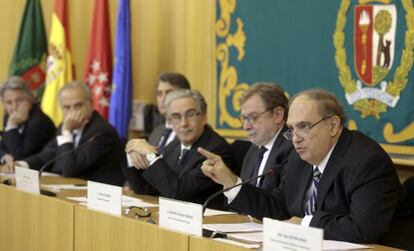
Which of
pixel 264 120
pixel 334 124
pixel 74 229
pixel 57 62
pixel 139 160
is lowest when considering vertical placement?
pixel 74 229

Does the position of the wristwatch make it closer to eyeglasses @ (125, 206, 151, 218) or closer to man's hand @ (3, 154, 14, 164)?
eyeglasses @ (125, 206, 151, 218)

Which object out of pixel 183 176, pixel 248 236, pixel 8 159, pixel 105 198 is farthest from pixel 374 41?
pixel 8 159

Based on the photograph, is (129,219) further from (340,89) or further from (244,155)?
(340,89)

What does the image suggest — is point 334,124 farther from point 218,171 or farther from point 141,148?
point 141,148

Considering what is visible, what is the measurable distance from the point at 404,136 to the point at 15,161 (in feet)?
9.75

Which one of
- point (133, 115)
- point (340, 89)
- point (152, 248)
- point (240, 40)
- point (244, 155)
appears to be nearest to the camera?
point (152, 248)

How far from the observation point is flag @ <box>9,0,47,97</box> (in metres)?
7.54

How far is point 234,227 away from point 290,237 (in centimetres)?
84

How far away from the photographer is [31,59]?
25.0 ft

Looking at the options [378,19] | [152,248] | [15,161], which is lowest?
[15,161]

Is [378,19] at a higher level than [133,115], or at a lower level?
higher

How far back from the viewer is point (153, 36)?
721 centimetres

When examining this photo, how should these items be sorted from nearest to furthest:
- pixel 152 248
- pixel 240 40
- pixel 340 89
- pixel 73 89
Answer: pixel 152 248
pixel 340 89
pixel 73 89
pixel 240 40

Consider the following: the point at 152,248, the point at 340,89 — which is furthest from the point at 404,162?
the point at 152,248
